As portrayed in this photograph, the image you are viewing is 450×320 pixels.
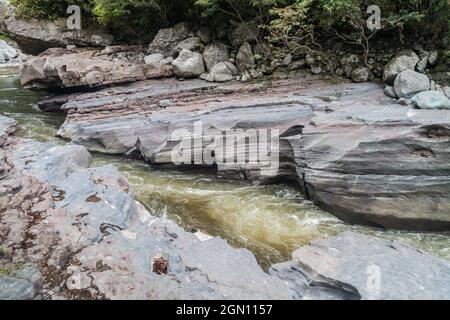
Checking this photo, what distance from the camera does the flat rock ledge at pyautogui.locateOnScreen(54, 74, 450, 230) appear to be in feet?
22.0

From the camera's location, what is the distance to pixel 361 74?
10.4 m

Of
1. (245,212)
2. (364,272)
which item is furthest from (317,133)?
(364,272)

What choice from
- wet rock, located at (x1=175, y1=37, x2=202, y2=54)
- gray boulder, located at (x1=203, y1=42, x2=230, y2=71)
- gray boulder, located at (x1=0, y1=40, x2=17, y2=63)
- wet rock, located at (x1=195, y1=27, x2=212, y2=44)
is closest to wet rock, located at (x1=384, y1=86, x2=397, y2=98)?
gray boulder, located at (x1=203, y1=42, x2=230, y2=71)

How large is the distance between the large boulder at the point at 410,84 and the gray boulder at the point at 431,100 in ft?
1.92

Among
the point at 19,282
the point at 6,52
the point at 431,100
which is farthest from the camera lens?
the point at 6,52

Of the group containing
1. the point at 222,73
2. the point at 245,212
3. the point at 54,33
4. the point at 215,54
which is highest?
the point at 54,33

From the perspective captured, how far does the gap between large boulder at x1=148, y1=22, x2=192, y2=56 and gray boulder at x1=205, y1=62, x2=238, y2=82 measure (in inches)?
92.4

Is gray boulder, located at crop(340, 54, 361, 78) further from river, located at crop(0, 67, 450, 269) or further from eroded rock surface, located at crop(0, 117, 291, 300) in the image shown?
eroded rock surface, located at crop(0, 117, 291, 300)

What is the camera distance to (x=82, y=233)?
5.19 meters

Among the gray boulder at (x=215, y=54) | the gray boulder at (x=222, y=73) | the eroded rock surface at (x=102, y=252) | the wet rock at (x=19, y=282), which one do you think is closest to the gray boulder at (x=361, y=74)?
the gray boulder at (x=222, y=73)

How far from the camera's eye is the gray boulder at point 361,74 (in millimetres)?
10398

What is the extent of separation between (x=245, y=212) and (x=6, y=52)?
34291 millimetres

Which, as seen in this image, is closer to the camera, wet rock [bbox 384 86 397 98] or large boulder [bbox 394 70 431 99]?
large boulder [bbox 394 70 431 99]

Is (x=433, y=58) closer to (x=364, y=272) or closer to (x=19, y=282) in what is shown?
(x=364, y=272)
